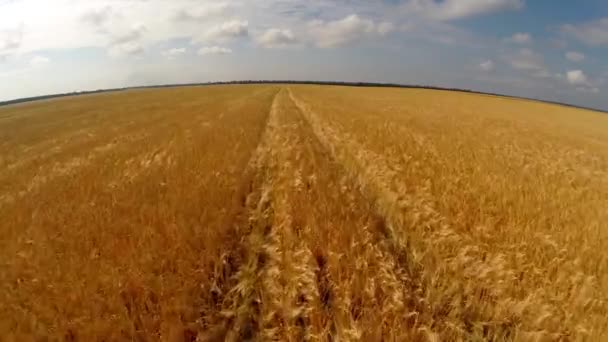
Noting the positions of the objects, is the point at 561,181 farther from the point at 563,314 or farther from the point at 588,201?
the point at 563,314

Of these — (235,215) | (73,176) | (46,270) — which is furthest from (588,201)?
(73,176)

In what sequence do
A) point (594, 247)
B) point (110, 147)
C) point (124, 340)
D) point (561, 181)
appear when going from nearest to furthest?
point (124, 340) < point (594, 247) < point (561, 181) < point (110, 147)

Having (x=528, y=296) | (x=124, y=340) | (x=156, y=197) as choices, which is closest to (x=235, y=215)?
(x=156, y=197)

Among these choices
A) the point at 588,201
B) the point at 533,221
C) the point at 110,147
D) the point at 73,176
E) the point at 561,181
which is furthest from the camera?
the point at 110,147

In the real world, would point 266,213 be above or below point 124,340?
above

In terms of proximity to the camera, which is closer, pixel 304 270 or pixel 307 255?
pixel 304 270

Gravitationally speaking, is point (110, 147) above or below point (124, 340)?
above

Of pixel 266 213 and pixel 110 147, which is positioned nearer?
pixel 266 213

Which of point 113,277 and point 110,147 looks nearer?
point 113,277

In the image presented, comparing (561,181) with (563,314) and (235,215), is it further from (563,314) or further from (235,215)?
(235,215)
